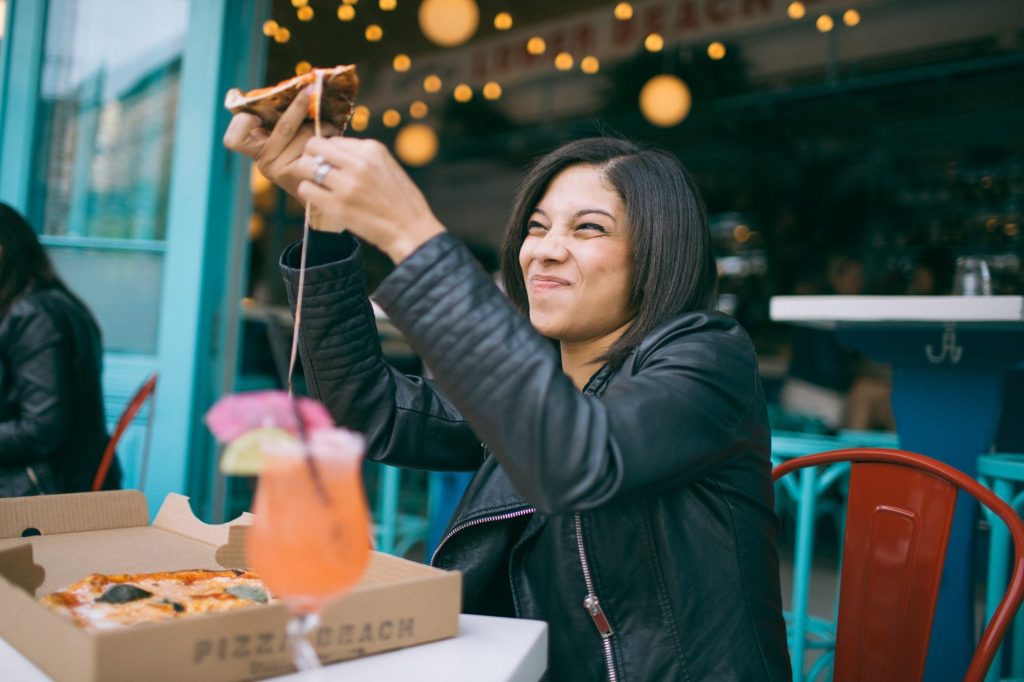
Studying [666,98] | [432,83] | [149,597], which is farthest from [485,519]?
[432,83]

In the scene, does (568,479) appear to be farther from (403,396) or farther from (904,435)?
(904,435)

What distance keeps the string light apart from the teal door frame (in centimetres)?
534

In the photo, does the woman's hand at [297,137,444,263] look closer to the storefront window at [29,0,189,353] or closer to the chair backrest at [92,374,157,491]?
the chair backrest at [92,374,157,491]

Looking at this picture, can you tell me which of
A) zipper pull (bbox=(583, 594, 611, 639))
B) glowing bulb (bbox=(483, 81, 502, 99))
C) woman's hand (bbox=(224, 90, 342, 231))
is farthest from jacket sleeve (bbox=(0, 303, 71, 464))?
glowing bulb (bbox=(483, 81, 502, 99))

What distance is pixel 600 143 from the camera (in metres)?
1.40

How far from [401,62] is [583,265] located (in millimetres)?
6720

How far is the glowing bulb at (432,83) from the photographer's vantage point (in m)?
7.90

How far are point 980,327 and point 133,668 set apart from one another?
2.22 m

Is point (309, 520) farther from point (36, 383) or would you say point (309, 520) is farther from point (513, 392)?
point (36, 383)

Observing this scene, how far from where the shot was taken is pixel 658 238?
1.28m

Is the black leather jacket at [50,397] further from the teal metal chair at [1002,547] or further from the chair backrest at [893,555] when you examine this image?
the teal metal chair at [1002,547]

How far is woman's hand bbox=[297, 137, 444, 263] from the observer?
0.80 metres

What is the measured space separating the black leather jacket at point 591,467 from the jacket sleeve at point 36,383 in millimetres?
1512

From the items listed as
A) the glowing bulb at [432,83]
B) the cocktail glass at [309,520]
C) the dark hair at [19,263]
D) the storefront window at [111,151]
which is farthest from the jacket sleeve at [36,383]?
the glowing bulb at [432,83]
